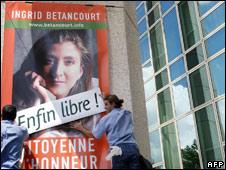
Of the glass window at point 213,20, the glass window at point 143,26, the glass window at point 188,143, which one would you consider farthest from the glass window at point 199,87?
the glass window at point 143,26

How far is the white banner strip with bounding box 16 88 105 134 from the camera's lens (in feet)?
15.4

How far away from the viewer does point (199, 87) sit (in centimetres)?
1734

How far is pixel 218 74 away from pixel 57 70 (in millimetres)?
12471

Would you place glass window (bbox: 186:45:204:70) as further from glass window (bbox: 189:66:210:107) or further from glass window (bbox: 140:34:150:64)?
glass window (bbox: 140:34:150:64)

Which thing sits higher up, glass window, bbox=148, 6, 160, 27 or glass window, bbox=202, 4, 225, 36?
glass window, bbox=148, 6, 160, 27

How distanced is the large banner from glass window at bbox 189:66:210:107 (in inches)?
477

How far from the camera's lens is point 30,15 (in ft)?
17.4

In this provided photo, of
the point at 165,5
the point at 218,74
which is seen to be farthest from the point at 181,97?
the point at 165,5

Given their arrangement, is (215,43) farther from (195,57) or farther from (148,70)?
(148,70)

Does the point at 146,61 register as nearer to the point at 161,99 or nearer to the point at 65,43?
the point at 161,99

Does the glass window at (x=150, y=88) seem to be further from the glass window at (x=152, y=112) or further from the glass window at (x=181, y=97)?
the glass window at (x=181, y=97)

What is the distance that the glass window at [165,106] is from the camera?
63.8ft

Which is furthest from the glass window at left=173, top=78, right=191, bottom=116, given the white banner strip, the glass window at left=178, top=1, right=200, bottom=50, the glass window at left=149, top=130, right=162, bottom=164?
the white banner strip

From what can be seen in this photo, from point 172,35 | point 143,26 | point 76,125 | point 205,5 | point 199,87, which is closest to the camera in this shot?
point 76,125
